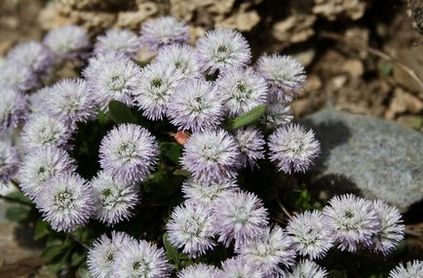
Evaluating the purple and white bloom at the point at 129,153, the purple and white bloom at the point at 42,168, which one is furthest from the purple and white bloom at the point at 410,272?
the purple and white bloom at the point at 42,168

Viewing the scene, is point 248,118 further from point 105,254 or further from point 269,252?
point 105,254

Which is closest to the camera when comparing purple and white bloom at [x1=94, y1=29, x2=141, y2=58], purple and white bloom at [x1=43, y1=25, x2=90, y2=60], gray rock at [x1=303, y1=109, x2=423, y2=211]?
gray rock at [x1=303, y1=109, x2=423, y2=211]

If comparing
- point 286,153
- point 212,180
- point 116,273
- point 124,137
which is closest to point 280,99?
point 286,153

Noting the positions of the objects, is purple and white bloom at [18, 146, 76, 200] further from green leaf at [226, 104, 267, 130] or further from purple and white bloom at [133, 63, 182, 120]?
green leaf at [226, 104, 267, 130]

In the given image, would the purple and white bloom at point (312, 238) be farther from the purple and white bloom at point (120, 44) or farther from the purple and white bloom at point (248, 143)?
the purple and white bloom at point (120, 44)

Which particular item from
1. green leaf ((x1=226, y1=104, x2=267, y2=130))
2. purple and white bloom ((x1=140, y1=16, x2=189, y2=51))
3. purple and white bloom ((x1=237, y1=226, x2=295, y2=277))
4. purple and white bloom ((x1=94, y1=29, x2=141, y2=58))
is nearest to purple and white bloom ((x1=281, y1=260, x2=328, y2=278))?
purple and white bloom ((x1=237, y1=226, x2=295, y2=277))

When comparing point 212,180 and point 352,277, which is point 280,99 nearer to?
point 212,180
